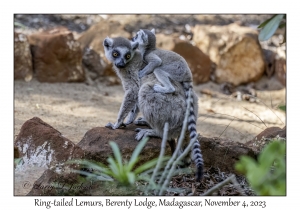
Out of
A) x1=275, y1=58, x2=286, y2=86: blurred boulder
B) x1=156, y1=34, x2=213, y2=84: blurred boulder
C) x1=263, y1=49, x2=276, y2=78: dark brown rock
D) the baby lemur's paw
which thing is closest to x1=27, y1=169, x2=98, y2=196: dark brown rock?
the baby lemur's paw

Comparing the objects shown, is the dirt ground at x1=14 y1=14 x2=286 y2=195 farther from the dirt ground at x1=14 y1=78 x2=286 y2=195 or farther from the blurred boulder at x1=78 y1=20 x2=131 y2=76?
the blurred boulder at x1=78 y1=20 x2=131 y2=76

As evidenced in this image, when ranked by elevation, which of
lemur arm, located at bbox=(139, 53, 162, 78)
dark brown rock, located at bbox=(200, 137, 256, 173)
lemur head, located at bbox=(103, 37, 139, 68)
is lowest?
dark brown rock, located at bbox=(200, 137, 256, 173)

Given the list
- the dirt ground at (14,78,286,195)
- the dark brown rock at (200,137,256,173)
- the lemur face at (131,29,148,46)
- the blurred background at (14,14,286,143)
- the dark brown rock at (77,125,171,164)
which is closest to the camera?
the dark brown rock at (77,125,171,164)

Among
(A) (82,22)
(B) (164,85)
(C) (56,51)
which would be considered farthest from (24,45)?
(B) (164,85)

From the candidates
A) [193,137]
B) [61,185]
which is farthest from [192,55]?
[61,185]

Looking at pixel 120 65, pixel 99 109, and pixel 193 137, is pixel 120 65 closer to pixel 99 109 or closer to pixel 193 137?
pixel 193 137

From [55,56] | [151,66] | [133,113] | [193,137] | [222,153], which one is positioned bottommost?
[222,153]
